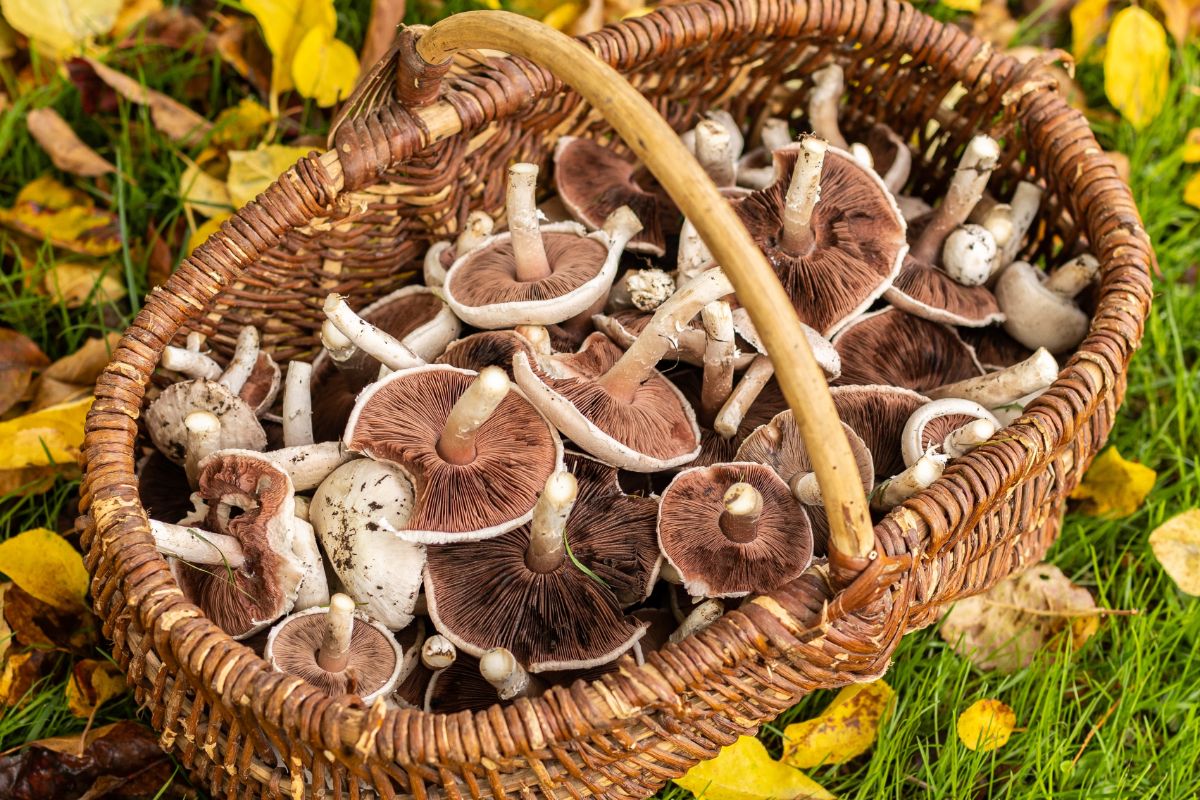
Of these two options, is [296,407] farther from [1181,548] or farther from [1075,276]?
[1181,548]

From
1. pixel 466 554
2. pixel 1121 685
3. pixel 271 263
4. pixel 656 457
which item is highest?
pixel 271 263

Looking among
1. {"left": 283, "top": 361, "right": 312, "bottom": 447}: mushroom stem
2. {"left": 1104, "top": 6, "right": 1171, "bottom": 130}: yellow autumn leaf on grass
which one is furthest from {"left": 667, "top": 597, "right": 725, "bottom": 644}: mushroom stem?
{"left": 1104, "top": 6, "right": 1171, "bottom": 130}: yellow autumn leaf on grass

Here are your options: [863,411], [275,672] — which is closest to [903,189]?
[863,411]

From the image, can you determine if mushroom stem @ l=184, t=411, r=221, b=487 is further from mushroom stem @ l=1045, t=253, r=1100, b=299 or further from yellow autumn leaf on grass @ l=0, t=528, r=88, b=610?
mushroom stem @ l=1045, t=253, r=1100, b=299

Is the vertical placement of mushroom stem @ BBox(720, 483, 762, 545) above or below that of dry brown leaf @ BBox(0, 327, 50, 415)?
above

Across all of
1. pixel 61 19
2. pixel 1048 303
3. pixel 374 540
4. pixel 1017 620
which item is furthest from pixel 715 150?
pixel 61 19

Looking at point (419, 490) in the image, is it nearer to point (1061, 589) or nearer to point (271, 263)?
point (271, 263)

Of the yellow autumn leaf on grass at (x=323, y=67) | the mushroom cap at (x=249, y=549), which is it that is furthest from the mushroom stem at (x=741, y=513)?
the yellow autumn leaf on grass at (x=323, y=67)
